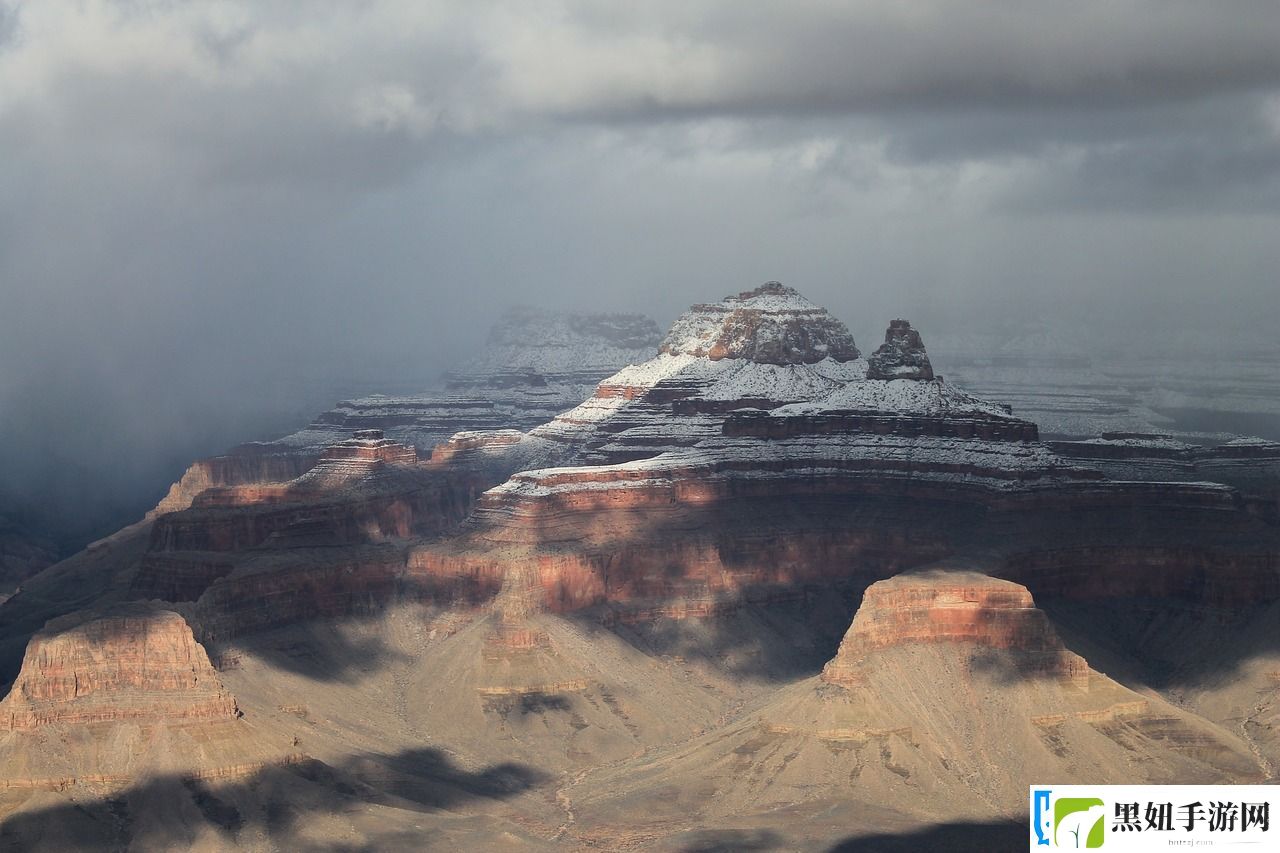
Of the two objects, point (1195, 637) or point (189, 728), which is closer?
point (189, 728)

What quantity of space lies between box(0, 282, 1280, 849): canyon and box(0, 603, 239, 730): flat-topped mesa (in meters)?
0.17

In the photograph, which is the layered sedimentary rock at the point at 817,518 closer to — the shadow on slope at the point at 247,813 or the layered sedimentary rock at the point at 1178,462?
the layered sedimentary rock at the point at 1178,462

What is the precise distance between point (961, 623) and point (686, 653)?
2737cm

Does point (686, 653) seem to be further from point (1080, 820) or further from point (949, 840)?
point (1080, 820)

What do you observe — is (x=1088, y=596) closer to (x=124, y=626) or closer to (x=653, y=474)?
(x=653, y=474)

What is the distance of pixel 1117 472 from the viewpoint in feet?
618

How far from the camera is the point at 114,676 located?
133 metres

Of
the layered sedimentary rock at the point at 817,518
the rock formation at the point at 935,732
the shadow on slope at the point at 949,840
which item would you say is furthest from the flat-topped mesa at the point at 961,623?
the layered sedimentary rock at the point at 817,518

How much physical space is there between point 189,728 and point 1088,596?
63.5m

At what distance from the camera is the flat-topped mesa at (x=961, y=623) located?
14462 cm

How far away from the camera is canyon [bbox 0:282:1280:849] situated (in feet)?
427

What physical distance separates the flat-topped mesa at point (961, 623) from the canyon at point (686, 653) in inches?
6.2

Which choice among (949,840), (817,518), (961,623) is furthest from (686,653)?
(949,840)

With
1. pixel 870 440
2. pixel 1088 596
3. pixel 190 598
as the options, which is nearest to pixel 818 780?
pixel 1088 596
